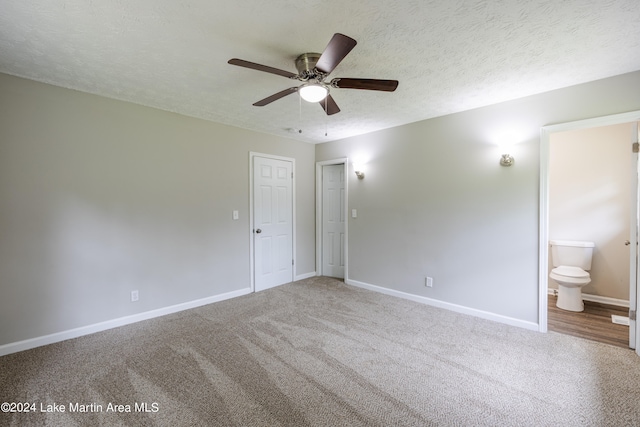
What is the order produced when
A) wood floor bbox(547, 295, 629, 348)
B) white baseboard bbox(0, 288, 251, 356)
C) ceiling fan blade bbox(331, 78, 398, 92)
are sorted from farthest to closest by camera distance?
1. wood floor bbox(547, 295, 629, 348)
2. white baseboard bbox(0, 288, 251, 356)
3. ceiling fan blade bbox(331, 78, 398, 92)

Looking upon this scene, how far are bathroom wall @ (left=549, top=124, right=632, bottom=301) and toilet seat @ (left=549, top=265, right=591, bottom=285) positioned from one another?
486 mm

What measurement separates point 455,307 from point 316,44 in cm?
323

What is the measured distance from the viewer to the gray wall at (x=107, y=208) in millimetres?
2453

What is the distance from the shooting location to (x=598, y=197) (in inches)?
141

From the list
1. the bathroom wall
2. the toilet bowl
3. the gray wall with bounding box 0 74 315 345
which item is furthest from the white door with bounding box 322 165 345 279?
the bathroom wall

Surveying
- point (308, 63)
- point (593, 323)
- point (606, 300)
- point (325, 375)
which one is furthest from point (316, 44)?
point (606, 300)

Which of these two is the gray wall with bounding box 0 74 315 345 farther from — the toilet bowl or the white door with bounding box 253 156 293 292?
the toilet bowl

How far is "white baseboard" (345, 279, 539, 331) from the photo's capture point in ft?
9.55

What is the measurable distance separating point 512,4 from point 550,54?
0.80 m

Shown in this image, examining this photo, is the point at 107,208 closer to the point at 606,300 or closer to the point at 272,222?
the point at 272,222

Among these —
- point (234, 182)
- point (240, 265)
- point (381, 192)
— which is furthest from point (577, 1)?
point (240, 265)

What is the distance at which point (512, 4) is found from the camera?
1562 millimetres

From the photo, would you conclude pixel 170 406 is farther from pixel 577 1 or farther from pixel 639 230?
pixel 639 230

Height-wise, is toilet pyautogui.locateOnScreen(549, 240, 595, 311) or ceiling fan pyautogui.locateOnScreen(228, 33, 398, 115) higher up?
ceiling fan pyautogui.locateOnScreen(228, 33, 398, 115)
